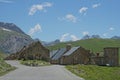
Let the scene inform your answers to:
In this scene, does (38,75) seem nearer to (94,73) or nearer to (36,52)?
(94,73)

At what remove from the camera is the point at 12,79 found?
3859 centimetres

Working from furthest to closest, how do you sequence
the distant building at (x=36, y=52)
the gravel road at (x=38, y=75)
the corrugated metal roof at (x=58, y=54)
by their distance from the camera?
1. the corrugated metal roof at (x=58, y=54)
2. the distant building at (x=36, y=52)
3. the gravel road at (x=38, y=75)

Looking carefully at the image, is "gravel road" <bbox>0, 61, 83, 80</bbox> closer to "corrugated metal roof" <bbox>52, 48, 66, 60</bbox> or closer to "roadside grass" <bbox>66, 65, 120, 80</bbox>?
"roadside grass" <bbox>66, 65, 120, 80</bbox>

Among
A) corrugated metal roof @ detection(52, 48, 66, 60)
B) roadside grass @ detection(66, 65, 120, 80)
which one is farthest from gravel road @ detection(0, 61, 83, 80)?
corrugated metal roof @ detection(52, 48, 66, 60)

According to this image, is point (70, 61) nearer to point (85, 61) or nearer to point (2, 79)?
point (85, 61)

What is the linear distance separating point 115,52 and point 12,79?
91247 mm

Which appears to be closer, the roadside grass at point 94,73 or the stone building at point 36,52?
the roadside grass at point 94,73

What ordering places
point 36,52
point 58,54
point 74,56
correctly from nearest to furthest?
point 74,56
point 36,52
point 58,54

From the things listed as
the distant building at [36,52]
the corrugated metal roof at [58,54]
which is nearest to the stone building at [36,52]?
the distant building at [36,52]

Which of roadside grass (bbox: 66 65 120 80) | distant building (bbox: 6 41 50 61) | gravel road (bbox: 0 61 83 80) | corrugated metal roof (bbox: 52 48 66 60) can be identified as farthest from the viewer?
corrugated metal roof (bbox: 52 48 66 60)

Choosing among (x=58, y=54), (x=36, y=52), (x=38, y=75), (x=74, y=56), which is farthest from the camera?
(x=58, y=54)

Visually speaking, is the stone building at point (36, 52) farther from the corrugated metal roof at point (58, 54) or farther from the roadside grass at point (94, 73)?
the roadside grass at point (94, 73)

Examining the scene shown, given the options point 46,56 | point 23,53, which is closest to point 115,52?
point 46,56

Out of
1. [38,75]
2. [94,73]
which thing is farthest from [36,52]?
[38,75]
